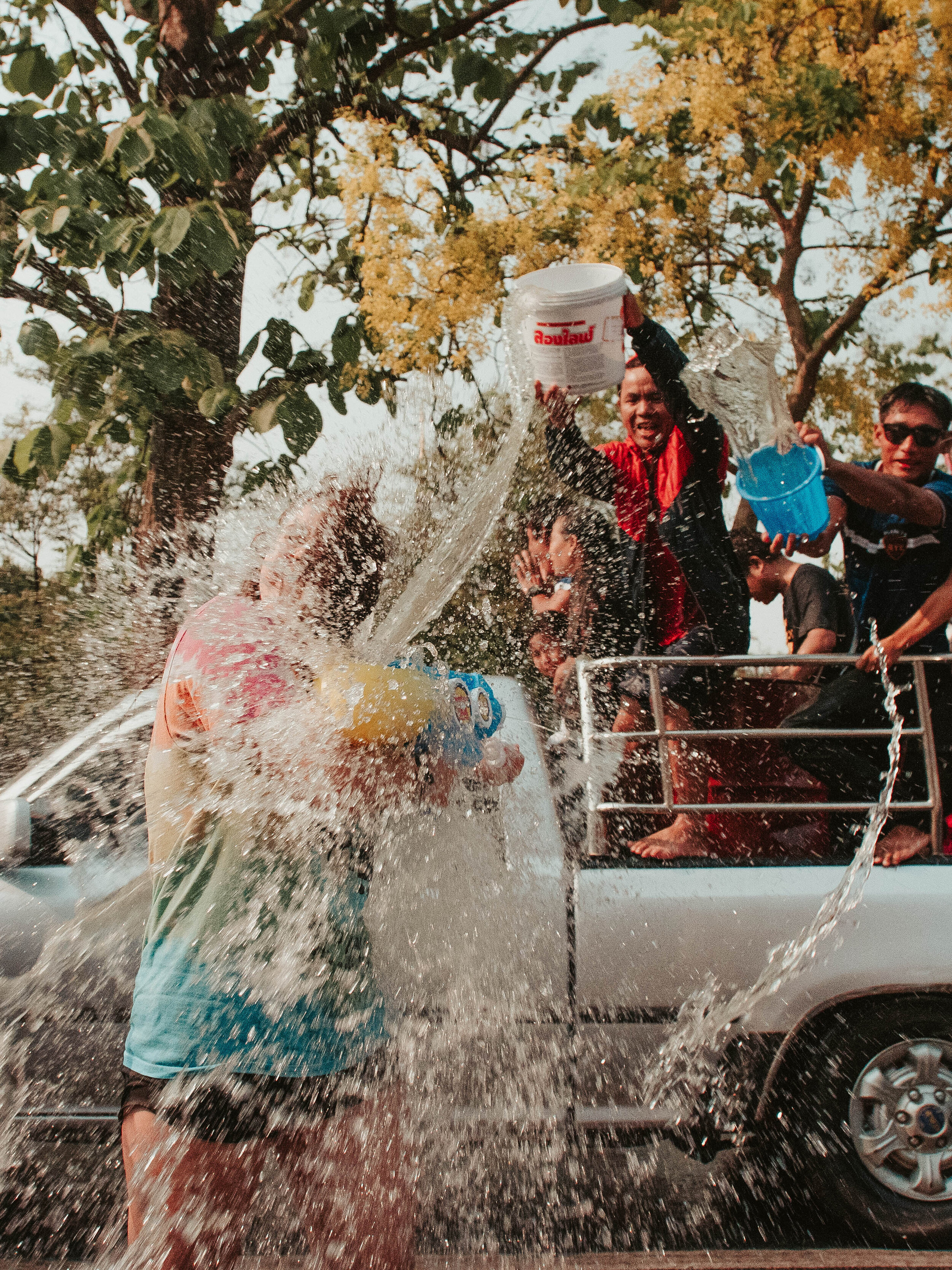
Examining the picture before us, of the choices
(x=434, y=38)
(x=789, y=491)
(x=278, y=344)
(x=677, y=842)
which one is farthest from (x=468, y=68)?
(x=677, y=842)

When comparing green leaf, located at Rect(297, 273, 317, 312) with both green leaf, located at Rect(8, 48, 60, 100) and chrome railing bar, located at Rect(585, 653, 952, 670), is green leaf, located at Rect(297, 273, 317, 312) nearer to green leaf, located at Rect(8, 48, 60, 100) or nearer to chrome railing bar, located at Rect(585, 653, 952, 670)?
green leaf, located at Rect(8, 48, 60, 100)

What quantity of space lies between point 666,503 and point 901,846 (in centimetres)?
140

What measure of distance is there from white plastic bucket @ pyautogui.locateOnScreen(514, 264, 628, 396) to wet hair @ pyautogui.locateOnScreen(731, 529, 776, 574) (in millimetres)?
1246

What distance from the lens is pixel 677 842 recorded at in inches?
126

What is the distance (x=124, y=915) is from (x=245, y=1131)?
1485mm

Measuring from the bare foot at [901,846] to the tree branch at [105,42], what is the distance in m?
5.37

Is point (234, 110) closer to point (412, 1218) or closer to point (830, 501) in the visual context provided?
point (830, 501)

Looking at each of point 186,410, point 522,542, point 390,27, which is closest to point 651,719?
point 522,542

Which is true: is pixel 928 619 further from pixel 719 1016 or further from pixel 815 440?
pixel 719 1016

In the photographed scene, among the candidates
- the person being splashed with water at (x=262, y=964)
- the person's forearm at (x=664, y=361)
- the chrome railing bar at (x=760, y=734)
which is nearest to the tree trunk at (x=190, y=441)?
the person's forearm at (x=664, y=361)

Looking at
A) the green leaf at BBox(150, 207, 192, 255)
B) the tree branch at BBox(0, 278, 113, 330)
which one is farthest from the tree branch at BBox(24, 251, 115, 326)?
the green leaf at BBox(150, 207, 192, 255)

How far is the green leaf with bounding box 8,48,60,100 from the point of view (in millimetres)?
4621

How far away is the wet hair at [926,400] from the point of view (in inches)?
145

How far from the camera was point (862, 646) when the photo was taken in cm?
360
